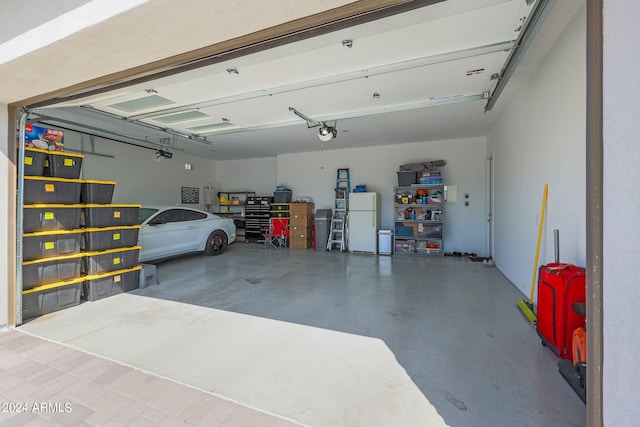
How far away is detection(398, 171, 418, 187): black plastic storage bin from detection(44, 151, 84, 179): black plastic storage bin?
19.7 feet

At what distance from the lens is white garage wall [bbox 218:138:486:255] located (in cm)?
646

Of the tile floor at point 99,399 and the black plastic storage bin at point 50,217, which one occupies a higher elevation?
the black plastic storage bin at point 50,217

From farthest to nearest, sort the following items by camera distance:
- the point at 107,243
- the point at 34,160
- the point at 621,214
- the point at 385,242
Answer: the point at 385,242 < the point at 107,243 < the point at 34,160 < the point at 621,214

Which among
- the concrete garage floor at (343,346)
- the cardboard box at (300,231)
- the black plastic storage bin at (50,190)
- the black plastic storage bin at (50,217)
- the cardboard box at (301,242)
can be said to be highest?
the black plastic storage bin at (50,190)

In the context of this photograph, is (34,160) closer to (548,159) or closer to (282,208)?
(548,159)

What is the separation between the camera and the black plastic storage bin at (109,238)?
11.0 ft

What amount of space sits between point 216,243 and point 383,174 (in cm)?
462

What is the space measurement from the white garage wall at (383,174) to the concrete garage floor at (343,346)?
2.60 metres

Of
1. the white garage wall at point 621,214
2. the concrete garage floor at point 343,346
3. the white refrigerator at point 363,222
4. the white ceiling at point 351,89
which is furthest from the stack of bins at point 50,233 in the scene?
the white refrigerator at point 363,222

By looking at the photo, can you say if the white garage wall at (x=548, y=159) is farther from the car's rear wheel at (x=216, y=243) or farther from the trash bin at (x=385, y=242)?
the car's rear wheel at (x=216, y=243)

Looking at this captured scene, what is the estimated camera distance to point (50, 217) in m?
2.96

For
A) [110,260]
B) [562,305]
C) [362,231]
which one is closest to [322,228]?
[362,231]

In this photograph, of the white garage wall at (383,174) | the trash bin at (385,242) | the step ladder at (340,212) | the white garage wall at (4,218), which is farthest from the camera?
the step ladder at (340,212)

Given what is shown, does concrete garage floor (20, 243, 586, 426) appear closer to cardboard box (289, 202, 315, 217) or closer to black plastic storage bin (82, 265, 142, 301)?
black plastic storage bin (82, 265, 142, 301)
